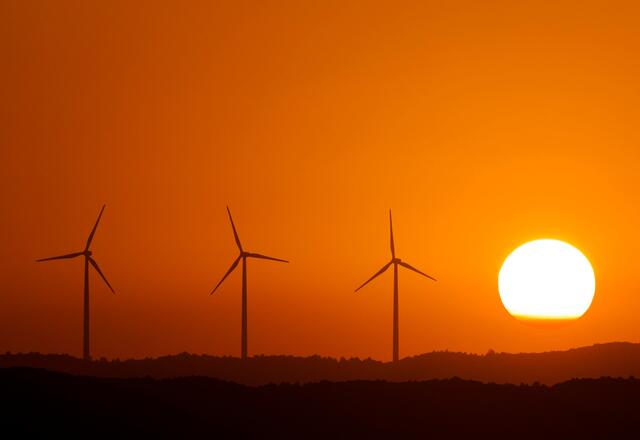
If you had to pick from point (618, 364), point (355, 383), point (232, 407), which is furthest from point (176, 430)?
point (618, 364)

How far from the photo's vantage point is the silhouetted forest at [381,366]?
15762 cm

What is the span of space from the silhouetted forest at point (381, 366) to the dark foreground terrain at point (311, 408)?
231 ft

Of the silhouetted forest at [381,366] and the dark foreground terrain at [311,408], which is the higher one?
the silhouetted forest at [381,366]

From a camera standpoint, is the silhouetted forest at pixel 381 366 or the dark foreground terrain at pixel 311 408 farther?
the silhouetted forest at pixel 381 366

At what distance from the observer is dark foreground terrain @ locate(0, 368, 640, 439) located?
73.5 metres

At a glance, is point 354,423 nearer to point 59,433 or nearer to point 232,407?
point 232,407

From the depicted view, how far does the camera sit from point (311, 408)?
79.4m

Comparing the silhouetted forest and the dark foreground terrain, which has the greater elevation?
the silhouetted forest

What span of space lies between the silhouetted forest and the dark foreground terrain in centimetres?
7033

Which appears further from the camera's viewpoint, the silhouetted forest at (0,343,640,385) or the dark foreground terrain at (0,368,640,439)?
the silhouetted forest at (0,343,640,385)

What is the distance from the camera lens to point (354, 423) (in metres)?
77.6

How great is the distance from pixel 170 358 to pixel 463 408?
103337 millimetres

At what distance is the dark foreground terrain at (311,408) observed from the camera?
73.5 metres

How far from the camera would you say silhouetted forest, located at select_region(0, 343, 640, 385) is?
157625 mm
